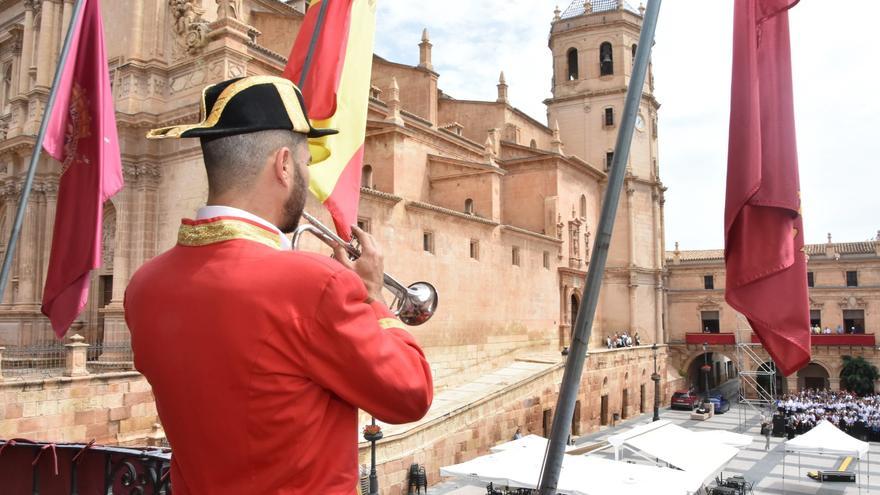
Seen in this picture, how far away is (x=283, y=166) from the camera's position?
1938 mm

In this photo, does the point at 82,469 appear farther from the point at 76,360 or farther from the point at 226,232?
the point at 76,360

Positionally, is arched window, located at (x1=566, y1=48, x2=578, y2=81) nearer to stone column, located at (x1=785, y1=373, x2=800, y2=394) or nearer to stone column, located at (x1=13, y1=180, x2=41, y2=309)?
stone column, located at (x1=785, y1=373, x2=800, y2=394)

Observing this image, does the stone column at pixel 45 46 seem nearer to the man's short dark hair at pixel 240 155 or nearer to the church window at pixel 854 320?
the man's short dark hair at pixel 240 155

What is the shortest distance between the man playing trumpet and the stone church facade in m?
12.5

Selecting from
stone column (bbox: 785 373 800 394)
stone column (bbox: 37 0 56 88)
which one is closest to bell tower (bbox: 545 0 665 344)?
stone column (bbox: 785 373 800 394)

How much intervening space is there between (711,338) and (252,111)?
1800 inches

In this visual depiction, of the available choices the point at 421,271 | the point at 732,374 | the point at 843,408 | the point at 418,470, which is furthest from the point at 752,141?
the point at 732,374

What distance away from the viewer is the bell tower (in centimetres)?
3750

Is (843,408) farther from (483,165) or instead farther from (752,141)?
(752,141)

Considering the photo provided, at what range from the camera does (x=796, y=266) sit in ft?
14.0

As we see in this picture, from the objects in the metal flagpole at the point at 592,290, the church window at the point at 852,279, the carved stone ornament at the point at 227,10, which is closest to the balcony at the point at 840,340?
the church window at the point at 852,279

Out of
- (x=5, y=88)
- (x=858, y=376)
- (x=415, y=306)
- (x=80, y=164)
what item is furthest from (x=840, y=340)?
(x=5, y=88)

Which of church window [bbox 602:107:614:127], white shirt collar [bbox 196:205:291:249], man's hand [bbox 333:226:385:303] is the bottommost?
man's hand [bbox 333:226:385:303]

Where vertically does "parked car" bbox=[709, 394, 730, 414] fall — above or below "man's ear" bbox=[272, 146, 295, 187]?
below
